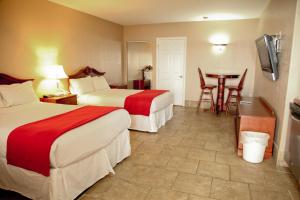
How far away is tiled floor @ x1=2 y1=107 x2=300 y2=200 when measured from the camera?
2.20 meters

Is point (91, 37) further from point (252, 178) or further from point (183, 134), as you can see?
point (252, 178)

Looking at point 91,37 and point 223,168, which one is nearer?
point 223,168

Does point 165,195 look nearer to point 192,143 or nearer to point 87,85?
point 192,143

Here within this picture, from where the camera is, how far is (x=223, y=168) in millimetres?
2734

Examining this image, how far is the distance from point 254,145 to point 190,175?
970mm

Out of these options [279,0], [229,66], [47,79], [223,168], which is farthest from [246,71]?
[47,79]

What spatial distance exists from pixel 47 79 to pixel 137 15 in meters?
2.67

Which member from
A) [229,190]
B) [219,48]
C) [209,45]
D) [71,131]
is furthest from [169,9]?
[229,190]

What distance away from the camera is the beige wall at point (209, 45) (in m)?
5.66

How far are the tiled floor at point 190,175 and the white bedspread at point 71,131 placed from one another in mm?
488

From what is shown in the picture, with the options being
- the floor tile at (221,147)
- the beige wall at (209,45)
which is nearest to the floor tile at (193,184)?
the floor tile at (221,147)

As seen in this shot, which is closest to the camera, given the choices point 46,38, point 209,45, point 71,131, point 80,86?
point 71,131

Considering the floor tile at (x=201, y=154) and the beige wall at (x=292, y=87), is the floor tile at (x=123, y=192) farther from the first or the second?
the beige wall at (x=292, y=87)

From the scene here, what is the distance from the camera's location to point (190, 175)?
8.42 ft
